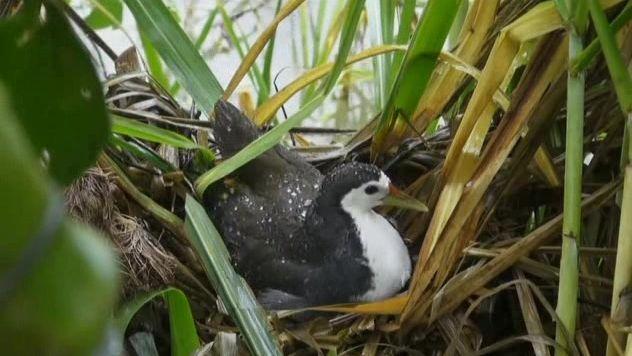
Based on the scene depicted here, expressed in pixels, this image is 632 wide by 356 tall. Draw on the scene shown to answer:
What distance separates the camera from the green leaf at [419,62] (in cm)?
70

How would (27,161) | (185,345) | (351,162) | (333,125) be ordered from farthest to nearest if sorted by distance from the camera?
(333,125) → (351,162) → (185,345) → (27,161)

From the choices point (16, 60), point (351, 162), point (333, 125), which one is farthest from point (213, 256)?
point (333, 125)

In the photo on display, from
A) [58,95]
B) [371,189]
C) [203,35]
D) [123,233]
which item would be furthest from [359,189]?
[58,95]

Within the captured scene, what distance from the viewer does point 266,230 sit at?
852 mm

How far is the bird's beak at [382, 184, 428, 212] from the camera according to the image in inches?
30.4

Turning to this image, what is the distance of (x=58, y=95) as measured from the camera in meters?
0.20

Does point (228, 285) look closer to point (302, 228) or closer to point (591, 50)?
point (302, 228)

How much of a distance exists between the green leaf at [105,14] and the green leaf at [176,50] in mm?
171

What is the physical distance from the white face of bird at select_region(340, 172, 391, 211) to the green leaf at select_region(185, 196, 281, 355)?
142 millimetres

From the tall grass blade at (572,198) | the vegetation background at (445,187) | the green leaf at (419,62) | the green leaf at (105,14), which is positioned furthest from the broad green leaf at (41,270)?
the green leaf at (105,14)

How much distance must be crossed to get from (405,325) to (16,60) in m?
0.54

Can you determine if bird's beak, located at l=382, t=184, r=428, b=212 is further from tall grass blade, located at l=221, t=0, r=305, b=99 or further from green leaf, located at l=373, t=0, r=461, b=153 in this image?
tall grass blade, located at l=221, t=0, r=305, b=99

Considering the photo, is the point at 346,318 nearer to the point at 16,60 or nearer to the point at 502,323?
the point at 502,323

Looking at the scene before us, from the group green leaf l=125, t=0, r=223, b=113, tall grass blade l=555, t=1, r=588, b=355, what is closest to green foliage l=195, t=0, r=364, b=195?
green leaf l=125, t=0, r=223, b=113
